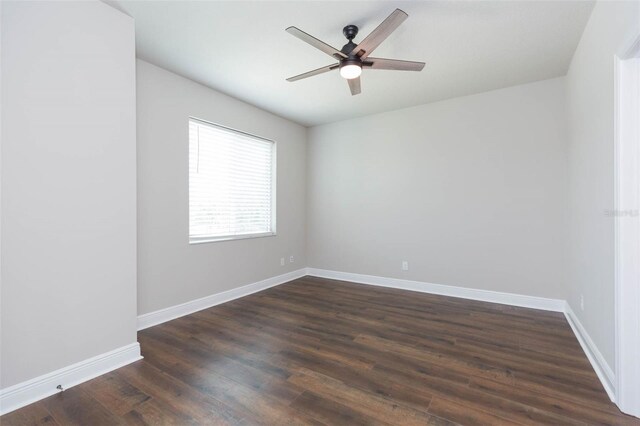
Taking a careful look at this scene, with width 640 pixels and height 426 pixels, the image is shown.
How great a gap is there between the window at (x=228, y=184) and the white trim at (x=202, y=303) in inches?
29.0

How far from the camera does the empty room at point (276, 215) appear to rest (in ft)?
5.82

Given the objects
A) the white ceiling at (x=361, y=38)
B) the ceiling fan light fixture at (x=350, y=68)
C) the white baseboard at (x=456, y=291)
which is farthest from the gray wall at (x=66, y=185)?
the white baseboard at (x=456, y=291)

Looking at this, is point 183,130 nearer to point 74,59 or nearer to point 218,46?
point 218,46

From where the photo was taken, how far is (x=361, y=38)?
261 cm

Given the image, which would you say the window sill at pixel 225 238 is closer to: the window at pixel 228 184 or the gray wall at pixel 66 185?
the window at pixel 228 184

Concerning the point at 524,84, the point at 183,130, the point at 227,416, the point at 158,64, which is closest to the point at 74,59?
the point at 158,64

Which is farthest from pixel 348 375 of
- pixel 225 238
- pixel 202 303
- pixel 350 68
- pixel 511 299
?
pixel 511 299

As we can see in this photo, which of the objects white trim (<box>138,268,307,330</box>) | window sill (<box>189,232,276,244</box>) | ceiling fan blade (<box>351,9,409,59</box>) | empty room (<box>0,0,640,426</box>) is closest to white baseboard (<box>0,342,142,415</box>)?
empty room (<box>0,0,640,426</box>)

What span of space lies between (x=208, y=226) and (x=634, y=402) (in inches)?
158

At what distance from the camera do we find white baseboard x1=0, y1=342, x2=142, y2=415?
5.75ft

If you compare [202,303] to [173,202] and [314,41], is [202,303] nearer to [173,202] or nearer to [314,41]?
[173,202]

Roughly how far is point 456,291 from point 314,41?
3.63m

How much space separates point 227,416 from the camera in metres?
1.69

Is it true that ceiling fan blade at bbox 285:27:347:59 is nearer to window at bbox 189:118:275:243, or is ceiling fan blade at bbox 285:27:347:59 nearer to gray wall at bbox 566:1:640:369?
gray wall at bbox 566:1:640:369
